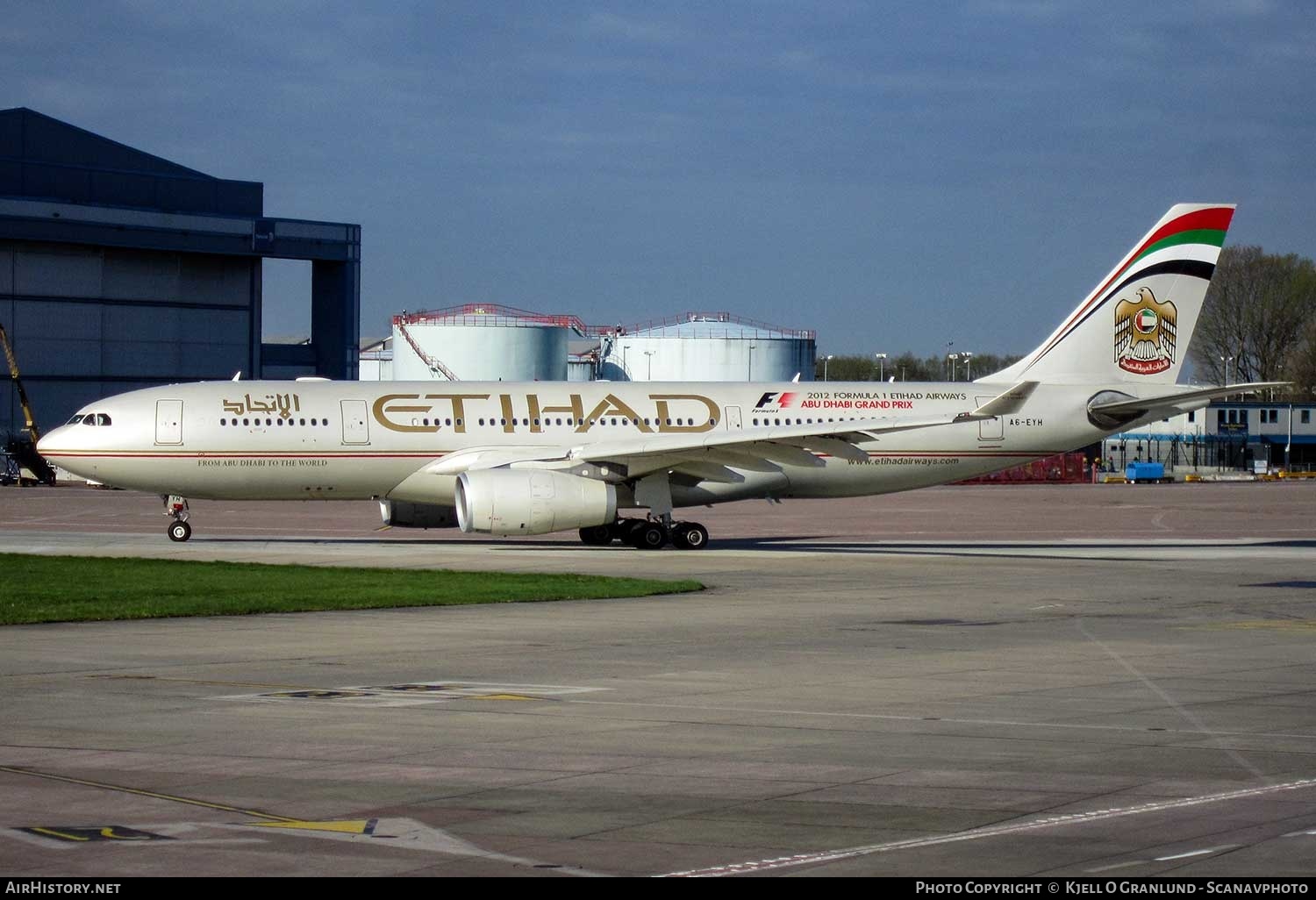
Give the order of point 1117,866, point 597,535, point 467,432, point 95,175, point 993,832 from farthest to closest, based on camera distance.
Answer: point 95,175, point 597,535, point 467,432, point 993,832, point 1117,866

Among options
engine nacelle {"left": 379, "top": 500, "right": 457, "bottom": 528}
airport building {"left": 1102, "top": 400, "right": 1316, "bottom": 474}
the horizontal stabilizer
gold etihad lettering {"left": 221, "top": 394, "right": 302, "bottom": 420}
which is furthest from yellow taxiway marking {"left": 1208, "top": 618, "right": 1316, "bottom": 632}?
airport building {"left": 1102, "top": 400, "right": 1316, "bottom": 474}

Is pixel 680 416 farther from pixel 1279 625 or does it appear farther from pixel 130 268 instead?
pixel 130 268

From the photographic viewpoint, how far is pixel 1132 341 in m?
39.3

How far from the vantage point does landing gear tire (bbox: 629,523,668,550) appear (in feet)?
117

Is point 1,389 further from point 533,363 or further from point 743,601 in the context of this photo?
point 743,601

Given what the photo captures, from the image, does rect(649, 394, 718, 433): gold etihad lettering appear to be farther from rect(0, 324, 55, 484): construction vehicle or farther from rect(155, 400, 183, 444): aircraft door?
rect(0, 324, 55, 484): construction vehicle

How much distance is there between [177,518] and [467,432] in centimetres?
719

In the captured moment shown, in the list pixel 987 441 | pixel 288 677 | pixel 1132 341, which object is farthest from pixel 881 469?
pixel 288 677

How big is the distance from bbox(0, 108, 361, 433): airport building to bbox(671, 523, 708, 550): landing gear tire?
5640 centimetres

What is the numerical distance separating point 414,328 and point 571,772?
266 feet

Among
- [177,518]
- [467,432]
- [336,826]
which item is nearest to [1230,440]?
[467,432]

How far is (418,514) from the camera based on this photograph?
36.8m

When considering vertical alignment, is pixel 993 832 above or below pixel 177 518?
below

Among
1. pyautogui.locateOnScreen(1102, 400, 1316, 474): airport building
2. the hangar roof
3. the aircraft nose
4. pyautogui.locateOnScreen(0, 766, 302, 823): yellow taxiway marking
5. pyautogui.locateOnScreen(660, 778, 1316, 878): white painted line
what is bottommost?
pyautogui.locateOnScreen(0, 766, 302, 823): yellow taxiway marking
